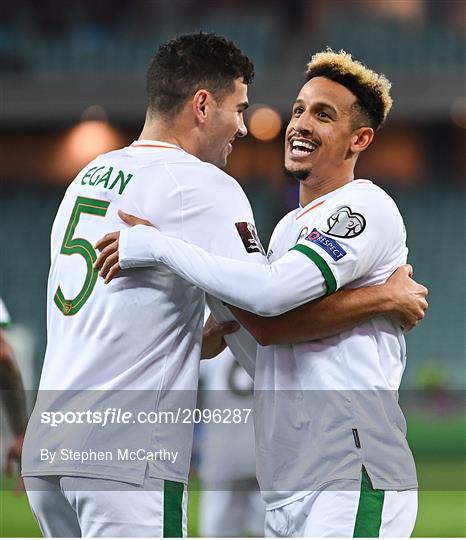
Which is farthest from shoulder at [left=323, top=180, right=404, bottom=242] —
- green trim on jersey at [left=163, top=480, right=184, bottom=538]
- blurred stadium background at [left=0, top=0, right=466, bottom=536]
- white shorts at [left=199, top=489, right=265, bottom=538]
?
blurred stadium background at [left=0, top=0, right=466, bottom=536]

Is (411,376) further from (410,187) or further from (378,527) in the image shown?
(378,527)

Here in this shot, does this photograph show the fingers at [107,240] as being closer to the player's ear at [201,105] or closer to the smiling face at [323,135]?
the player's ear at [201,105]

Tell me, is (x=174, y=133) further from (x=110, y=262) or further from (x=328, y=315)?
(x=328, y=315)

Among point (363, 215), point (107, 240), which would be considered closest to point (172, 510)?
point (107, 240)

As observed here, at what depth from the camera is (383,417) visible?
3.36 metres

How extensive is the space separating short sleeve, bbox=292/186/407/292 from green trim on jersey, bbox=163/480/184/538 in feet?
2.58

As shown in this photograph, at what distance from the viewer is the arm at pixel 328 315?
3.35m

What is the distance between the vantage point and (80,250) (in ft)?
11.1

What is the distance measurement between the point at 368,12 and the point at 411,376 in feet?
22.7

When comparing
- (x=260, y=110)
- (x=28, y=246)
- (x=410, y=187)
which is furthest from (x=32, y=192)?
(x=410, y=187)

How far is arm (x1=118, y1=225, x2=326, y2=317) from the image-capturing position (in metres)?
3.22

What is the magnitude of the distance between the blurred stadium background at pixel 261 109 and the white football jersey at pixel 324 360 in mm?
12106

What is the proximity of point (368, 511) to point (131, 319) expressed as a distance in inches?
37.0

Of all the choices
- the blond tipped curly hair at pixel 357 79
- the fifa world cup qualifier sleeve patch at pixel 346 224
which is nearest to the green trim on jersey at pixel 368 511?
the fifa world cup qualifier sleeve patch at pixel 346 224
